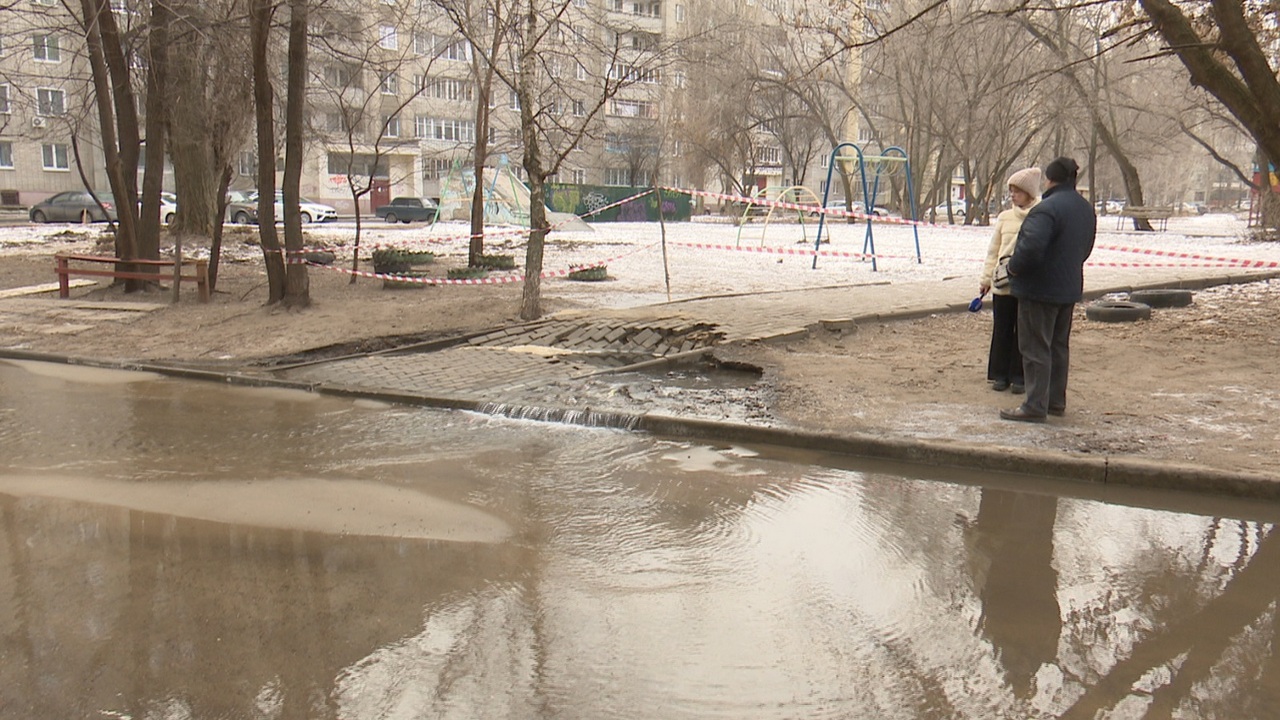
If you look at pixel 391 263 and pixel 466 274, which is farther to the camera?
pixel 466 274

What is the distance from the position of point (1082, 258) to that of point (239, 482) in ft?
18.3

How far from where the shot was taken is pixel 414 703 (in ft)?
10.6

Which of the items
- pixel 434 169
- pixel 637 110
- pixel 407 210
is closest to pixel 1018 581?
pixel 407 210

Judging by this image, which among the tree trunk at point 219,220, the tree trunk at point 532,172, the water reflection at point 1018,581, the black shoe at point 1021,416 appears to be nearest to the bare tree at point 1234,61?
the black shoe at point 1021,416

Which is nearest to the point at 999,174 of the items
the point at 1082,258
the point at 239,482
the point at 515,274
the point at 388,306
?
the point at 515,274

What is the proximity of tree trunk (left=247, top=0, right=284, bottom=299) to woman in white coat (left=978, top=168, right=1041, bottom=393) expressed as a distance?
9145 millimetres

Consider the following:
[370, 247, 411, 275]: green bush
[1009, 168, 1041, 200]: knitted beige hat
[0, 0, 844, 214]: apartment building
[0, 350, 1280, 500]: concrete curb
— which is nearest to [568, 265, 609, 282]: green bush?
[370, 247, 411, 275]: green bush

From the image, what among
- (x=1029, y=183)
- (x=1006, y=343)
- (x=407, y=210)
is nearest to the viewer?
(x=1029, y=183)

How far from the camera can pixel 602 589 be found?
418 centimetres

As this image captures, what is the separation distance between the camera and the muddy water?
10.8 feet

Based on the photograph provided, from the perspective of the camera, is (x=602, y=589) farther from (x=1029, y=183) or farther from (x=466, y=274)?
(x=466, y=274)

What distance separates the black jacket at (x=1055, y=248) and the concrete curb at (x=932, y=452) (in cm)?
126

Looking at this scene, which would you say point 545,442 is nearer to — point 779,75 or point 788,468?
point 788,468

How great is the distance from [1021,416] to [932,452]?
1012 mm
